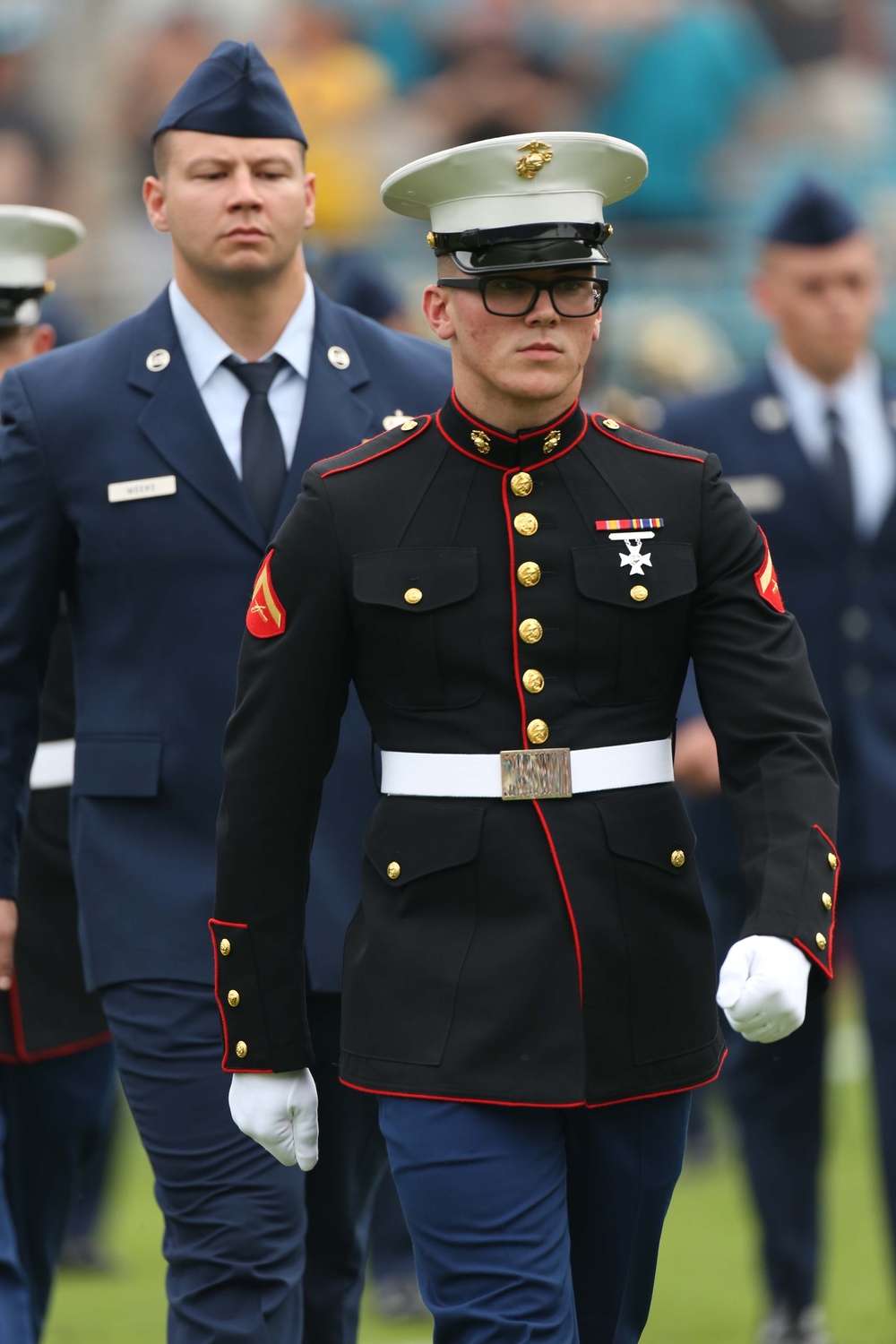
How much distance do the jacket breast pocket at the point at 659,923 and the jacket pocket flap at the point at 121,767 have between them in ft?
3.72

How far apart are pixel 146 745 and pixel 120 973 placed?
394 mm

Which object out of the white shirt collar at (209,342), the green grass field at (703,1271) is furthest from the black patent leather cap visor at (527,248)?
the green grass field at (703,1271)

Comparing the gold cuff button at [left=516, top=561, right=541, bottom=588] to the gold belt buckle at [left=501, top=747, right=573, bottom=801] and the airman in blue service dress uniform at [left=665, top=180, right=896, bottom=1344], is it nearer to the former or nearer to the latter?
the gold belt buckle at [left=501, top=747, right=573, bottom=801]

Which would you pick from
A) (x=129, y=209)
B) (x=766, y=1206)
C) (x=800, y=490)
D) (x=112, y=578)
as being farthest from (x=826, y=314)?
(x=129, y=209)

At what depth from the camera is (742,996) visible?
3.35 meters

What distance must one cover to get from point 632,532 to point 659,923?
549 millimetres

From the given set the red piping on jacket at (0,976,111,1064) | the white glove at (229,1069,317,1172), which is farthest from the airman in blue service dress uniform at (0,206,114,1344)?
the white glove at (229,1069,317,1172)

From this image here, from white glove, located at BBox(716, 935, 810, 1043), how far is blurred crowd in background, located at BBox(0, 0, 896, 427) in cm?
1309

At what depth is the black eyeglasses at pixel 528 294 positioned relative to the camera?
3635mm

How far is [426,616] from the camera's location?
12.0ft

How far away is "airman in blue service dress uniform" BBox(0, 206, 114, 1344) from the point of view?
525 cm

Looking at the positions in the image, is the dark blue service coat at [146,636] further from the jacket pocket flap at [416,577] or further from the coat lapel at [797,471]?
the coat lapel at [797,471]

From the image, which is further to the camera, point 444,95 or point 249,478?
point 444,95

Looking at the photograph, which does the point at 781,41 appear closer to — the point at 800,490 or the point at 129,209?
the point at 129,209
